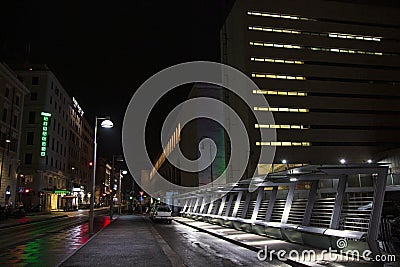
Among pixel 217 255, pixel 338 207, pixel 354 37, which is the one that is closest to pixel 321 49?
pixel 354 37

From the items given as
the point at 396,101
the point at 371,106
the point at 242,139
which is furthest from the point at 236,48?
the point at 396,101

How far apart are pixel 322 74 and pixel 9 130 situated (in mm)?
57882

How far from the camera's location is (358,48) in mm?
77500

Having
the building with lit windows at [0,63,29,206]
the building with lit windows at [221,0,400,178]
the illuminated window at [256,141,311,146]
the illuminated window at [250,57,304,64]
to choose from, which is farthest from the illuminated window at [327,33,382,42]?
the building with lit windows at [0,63,29,206]

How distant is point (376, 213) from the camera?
10.5 metres

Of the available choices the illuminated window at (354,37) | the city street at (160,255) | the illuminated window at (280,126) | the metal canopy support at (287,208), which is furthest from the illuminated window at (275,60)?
the city street at (160,255)

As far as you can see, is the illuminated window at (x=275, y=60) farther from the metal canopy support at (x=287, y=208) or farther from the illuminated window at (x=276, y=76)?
the metal canopy support at (x=287, y=208)

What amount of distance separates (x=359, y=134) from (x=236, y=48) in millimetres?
30841

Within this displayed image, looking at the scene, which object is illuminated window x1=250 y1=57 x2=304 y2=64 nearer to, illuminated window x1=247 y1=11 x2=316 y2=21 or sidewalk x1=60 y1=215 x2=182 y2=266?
illuminated window x1=247 y1=11 x2=316 y2=21

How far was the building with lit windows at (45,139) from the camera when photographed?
60781mm

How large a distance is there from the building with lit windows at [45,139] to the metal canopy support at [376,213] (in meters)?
55.8

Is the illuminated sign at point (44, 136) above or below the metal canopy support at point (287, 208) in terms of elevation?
above

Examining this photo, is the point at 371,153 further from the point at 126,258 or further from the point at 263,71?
the point at 126,258

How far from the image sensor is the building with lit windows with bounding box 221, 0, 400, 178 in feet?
227
